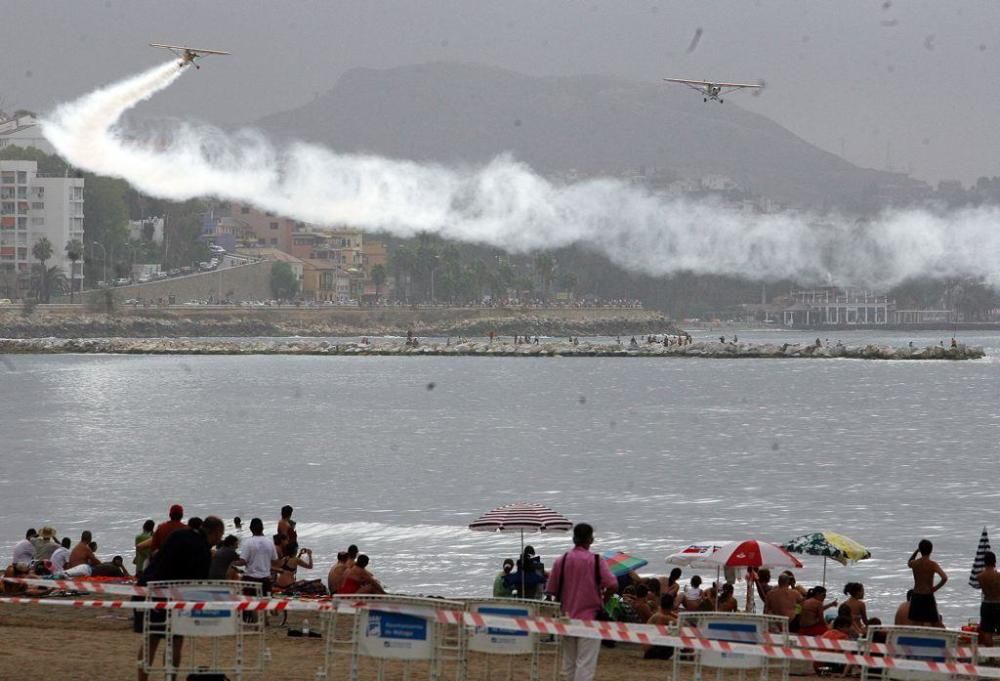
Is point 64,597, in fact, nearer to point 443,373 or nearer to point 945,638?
point 945,638

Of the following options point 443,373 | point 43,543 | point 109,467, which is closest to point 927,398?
point 443,373

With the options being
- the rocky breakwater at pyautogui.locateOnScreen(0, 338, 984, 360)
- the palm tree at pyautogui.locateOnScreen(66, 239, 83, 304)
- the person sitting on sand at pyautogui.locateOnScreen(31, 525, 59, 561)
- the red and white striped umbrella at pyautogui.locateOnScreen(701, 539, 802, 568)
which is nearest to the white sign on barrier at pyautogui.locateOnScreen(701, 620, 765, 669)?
the red and white striped umbrella at pyautogui.locateOnScreen(701, 539, 802, 568)

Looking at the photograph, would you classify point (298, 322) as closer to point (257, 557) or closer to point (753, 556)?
point (753, 556)

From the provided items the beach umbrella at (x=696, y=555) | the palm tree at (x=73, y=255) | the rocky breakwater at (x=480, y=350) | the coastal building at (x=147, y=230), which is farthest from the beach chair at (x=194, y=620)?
the coastal building at (x=147, y=230)

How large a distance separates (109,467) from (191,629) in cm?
4038

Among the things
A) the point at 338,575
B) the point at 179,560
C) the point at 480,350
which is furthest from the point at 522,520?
the point at 480,350

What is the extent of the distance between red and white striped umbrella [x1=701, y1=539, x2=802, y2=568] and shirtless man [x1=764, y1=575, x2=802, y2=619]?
5.88ft

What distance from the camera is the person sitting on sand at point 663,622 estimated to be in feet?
52.4

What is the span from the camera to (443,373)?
400ft

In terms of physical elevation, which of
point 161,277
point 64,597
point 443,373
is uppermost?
point 161,277

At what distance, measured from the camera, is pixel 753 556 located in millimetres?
18875

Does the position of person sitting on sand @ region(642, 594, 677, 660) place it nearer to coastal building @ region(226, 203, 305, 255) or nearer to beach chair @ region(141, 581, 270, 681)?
beach chair @ region(141, 581, 270, 681)

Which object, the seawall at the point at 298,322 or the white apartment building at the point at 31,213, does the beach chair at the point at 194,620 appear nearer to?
the seawall at the point at 298,322

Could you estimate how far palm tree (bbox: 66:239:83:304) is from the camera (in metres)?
155
